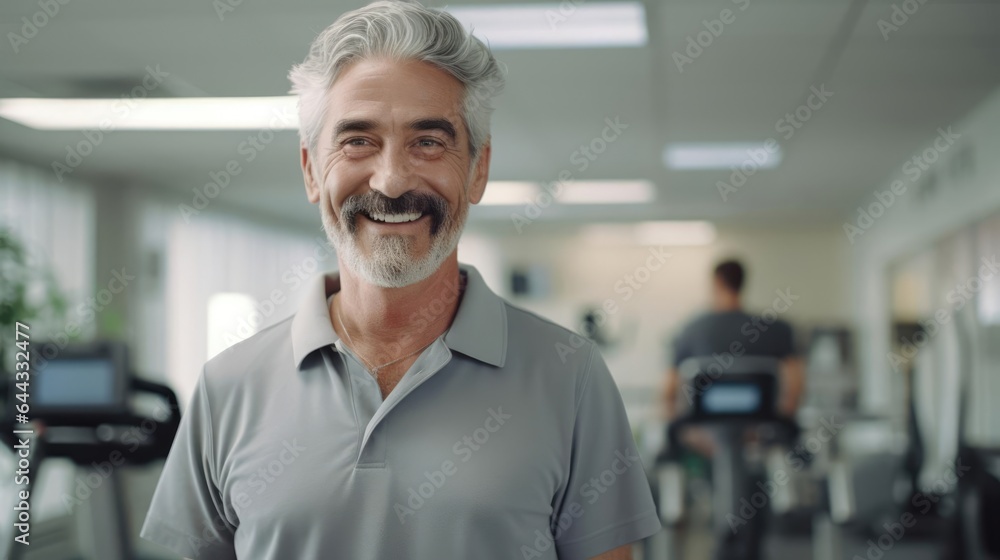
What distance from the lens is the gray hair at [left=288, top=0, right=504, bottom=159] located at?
1.17m

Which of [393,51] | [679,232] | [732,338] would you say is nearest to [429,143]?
[393,51]

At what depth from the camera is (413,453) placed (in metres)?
1.16

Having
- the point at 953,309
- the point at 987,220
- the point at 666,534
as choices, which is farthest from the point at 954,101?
the point at 666,534

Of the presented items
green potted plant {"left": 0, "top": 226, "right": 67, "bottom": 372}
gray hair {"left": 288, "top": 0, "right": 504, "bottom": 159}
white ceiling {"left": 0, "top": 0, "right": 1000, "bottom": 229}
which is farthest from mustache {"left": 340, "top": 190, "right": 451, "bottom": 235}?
green potted plant {"left": 0, "top": 226, "right": 67, "bottom": 372}

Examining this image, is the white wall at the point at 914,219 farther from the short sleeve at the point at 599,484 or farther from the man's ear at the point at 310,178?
the man's ear at the point at 310,178

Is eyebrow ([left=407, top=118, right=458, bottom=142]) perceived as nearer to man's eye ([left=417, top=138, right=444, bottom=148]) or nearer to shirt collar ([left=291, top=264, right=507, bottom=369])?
man's eye ([left=417, top=138, right=444, bottom=148])

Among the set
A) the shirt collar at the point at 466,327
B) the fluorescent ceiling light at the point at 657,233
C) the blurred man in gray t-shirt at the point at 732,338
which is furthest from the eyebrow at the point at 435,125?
the fluorescent ceiling light at the point at 657,233

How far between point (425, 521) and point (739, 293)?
2.82 metres

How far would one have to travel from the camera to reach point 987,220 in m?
4.30

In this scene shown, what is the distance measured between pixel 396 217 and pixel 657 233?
3.66 m

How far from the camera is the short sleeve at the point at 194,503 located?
1.22m

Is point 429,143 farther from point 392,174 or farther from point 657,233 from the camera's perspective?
point 657,233

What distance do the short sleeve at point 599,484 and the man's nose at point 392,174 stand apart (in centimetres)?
37

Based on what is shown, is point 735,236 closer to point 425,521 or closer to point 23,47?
point 23,47
